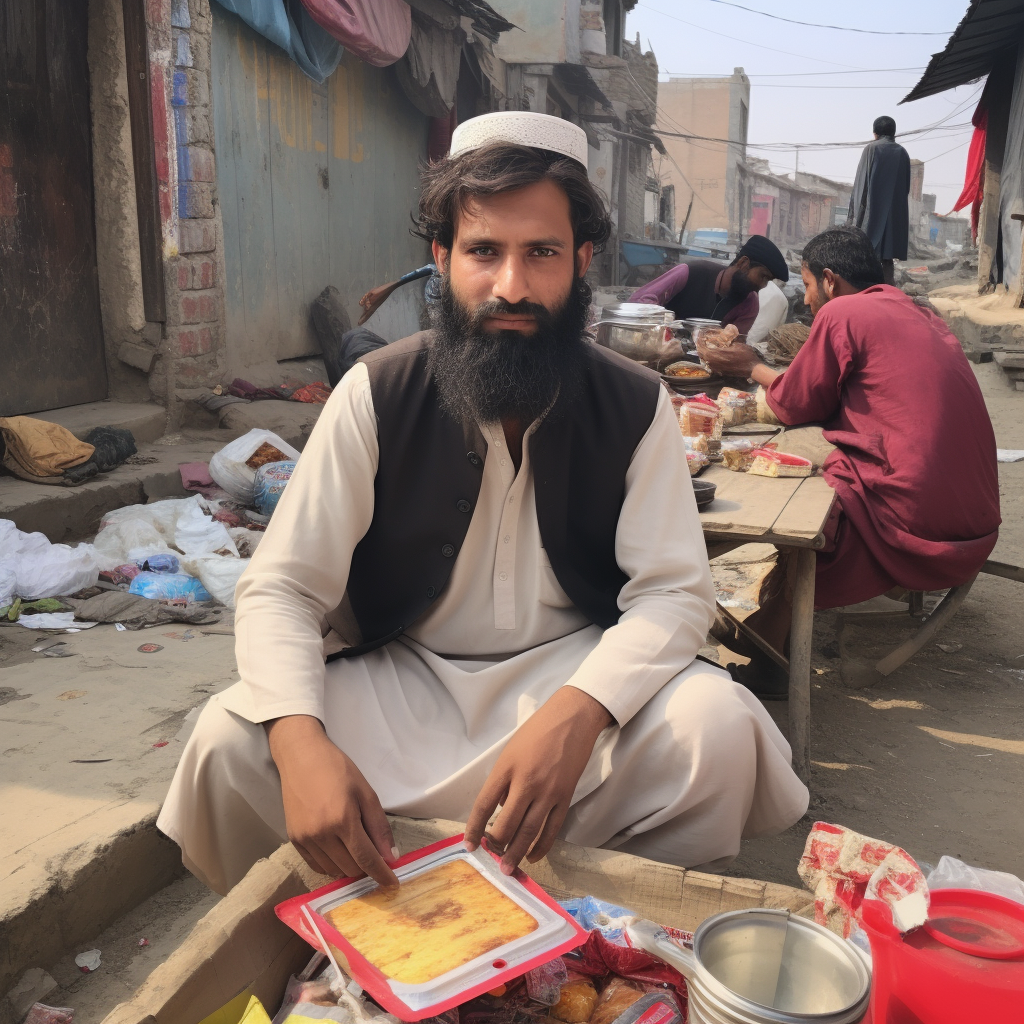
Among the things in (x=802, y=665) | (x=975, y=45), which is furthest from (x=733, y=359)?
(x=975, y=45)

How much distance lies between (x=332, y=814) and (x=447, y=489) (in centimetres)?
68

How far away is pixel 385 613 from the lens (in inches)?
75.5

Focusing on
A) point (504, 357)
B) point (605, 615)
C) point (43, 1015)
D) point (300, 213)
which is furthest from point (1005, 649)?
point (300, 213)

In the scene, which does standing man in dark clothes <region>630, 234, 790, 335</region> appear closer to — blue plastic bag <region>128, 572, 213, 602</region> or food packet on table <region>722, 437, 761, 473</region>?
food packet on table <region>722, 437, 761, 473</region>

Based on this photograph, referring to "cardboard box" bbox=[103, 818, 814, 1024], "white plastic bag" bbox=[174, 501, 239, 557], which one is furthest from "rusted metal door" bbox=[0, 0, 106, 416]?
"cardboard box" bbox=[103, 818, 814, 1024]

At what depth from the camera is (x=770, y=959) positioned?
112cm

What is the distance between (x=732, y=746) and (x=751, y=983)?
0.55m

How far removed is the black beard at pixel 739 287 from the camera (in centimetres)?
572

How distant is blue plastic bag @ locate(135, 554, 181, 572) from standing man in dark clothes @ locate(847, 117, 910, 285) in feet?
25.8

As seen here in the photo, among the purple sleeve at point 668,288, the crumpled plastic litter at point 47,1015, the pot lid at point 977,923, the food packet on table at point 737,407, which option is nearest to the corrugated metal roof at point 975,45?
the purple sleeve at point 668,288

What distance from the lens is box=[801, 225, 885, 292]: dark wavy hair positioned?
12.3 feet

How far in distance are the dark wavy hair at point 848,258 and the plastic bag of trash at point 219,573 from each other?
2579 mm

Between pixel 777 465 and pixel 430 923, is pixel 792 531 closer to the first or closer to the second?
pixel 777 465

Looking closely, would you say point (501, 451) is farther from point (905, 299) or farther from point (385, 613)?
point (905, 299)
